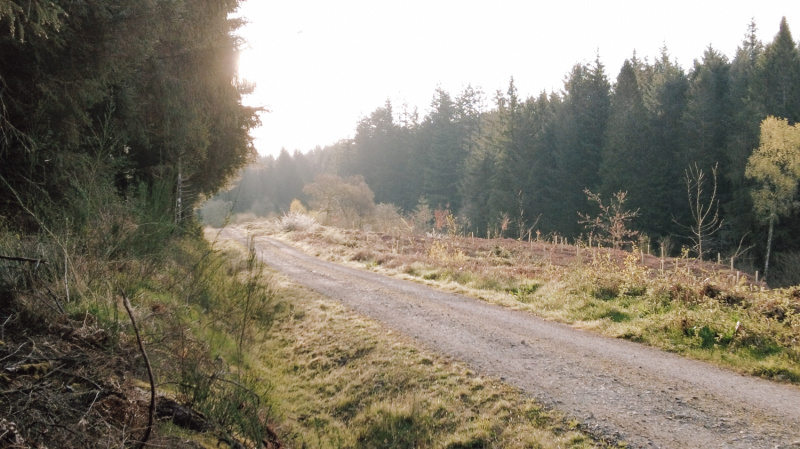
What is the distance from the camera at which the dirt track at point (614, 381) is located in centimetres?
394

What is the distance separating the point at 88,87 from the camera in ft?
18.5

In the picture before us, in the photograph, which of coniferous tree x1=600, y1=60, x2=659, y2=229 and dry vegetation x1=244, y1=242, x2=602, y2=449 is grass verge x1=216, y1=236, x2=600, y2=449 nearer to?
dry vegetation x1=244, y1=242, x2=602, y2=449

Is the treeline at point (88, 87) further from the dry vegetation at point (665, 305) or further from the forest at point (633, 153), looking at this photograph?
the forest at point (633, 153)

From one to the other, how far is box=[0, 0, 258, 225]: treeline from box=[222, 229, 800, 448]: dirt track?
450 cm

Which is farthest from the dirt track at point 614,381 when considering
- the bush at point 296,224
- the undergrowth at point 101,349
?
the bush at point 296,224

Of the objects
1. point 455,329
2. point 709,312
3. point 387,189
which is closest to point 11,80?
point 455,329

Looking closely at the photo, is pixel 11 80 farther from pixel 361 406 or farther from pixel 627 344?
pixel 627 344

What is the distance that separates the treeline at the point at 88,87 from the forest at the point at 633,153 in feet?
52.3

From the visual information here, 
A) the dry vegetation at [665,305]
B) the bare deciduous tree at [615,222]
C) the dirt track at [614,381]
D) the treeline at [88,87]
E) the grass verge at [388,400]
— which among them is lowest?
the grass verge at [388,400]

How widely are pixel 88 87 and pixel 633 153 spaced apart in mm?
36714

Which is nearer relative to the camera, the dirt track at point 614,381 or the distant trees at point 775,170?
the dirt track at point 614,381

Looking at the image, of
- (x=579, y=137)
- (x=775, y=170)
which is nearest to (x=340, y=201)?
(x=579, y=137)

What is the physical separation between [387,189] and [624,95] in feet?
113

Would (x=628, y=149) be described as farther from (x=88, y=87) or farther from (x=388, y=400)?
(x=88, y=87)
